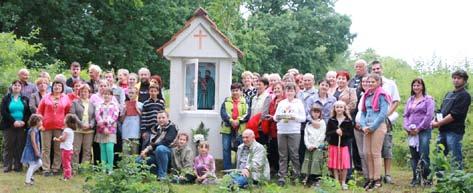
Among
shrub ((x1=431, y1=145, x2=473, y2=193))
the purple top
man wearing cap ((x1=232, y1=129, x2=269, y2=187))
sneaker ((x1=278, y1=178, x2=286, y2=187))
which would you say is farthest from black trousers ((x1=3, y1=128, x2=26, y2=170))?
shrub ((x1=431, y1=145, x2=473, y2=193))

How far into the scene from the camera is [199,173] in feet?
30.9

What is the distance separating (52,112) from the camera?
9703mm

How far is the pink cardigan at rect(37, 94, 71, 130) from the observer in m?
9.70

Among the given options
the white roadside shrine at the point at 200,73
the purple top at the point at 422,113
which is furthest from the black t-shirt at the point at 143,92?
the purple top at the point at 422,113

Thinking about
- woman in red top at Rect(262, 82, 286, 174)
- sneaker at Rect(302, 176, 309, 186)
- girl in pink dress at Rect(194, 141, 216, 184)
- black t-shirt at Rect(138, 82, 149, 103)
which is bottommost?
sneaker at Rect(302, 176, 309, 186)

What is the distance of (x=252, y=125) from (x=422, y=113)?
7.98 feet

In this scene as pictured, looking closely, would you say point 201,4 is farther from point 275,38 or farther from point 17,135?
point 17,135

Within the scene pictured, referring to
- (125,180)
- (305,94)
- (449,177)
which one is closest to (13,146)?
(305,94)

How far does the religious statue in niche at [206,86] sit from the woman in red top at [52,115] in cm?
206

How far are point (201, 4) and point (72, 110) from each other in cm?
2182

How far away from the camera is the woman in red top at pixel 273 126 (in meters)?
9.53

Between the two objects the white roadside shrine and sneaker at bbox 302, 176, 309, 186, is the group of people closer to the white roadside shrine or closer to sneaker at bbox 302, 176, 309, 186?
sneaker at bbox 302, 176, 309, 186

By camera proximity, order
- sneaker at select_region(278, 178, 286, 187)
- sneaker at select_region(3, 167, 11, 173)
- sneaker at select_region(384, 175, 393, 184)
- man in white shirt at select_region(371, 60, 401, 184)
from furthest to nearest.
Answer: sneaker at select_region(3, 167, 11, 173)
sneaker at select_region(384, 175, 393, 184)
man in white shirt at select_region(371, 60, 401, 184)
sneaker at select_region(278, 178, 286, 187)

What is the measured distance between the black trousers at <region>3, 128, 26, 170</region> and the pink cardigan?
0.69 m
